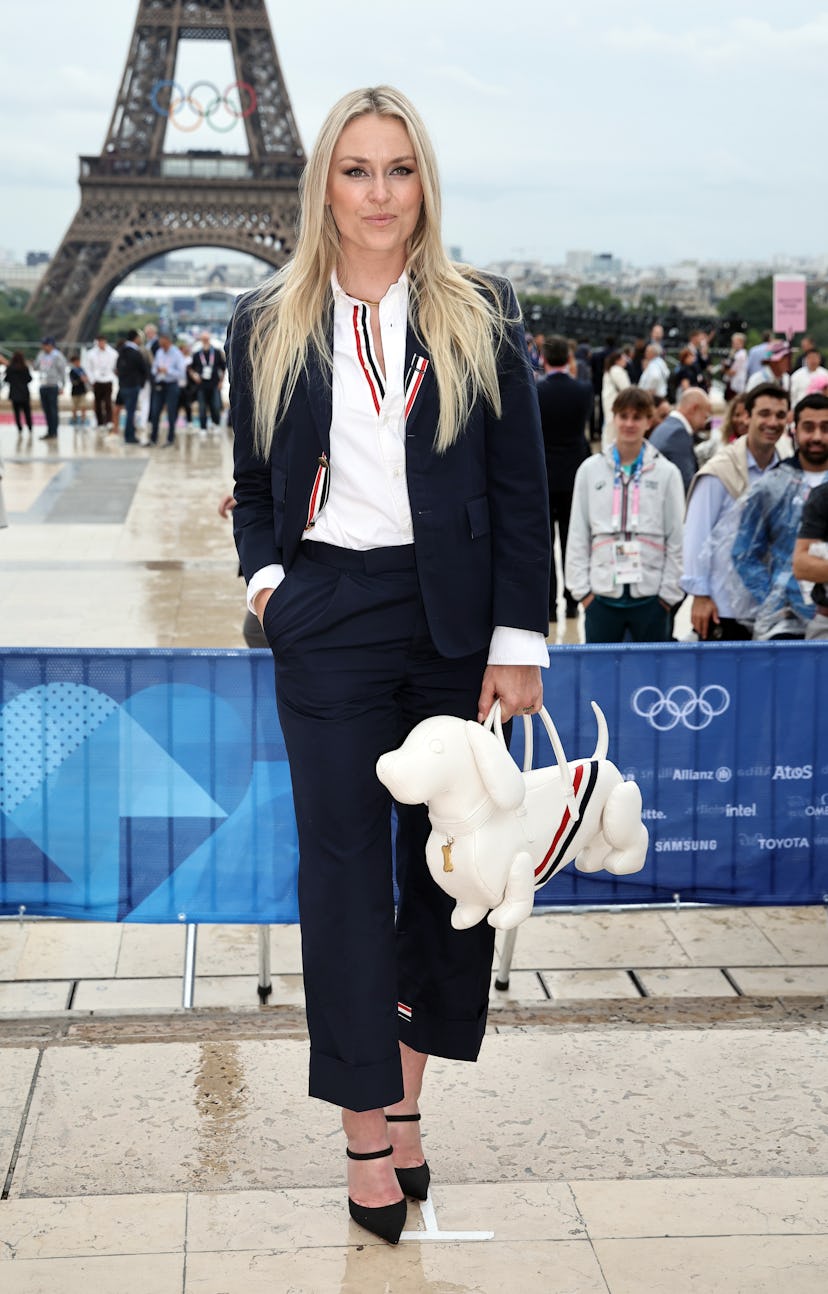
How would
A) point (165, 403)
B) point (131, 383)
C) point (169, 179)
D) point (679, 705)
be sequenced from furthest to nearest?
point (169, 179) → point (165, 403) → point (131, 383) → point (679, 705)

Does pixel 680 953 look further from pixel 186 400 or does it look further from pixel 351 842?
pixel 186 400

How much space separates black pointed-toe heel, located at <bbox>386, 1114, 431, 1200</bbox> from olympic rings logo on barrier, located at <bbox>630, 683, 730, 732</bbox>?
1916 mm

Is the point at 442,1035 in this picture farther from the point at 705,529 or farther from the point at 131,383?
the point at 131,383

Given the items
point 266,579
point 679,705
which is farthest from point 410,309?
point 679,705

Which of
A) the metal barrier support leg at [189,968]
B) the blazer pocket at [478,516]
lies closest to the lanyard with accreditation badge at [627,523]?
the metal barrier support leg at [189,968]

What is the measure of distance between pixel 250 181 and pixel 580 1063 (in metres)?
51.1

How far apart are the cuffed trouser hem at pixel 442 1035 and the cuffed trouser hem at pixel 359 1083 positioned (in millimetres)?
140

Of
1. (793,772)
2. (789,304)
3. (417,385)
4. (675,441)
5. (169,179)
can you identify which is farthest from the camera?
(169,179)

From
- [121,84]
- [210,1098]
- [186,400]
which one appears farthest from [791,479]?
[121,84]

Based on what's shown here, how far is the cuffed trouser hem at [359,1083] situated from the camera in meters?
2.94

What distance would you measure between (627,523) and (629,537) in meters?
0.07

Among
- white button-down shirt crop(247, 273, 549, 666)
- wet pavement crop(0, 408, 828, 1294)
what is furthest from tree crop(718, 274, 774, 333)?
white button-down shirt crop(247, 273, 549, 666)

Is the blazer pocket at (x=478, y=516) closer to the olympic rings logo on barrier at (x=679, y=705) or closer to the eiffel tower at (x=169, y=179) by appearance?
the olympic rings logo on barrier at (x=679, y=705)

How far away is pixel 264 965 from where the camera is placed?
445 cm
